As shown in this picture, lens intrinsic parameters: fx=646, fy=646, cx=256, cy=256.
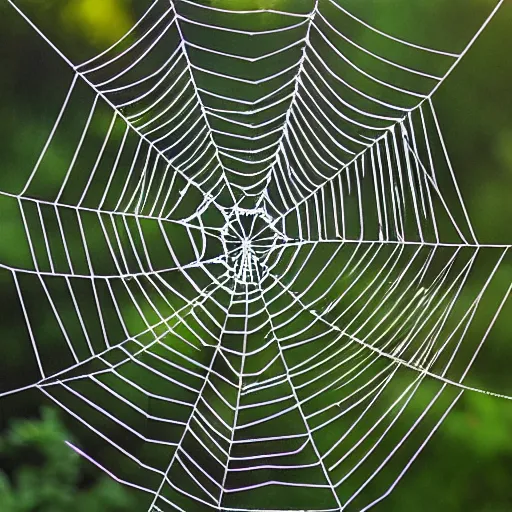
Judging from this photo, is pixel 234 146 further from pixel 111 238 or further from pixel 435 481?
pixel 435 481

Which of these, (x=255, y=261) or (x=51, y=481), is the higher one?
(x=255, y=261)

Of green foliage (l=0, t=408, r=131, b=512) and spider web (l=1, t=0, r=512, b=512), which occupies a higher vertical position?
spider web (l=1, t=0, r=512, b=512)

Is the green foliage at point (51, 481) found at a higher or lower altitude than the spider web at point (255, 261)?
lower

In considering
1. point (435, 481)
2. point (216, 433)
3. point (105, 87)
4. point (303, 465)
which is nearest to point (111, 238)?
point (105, 87)
